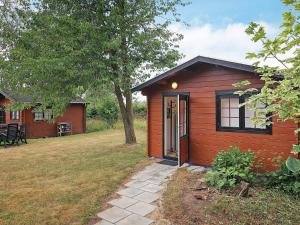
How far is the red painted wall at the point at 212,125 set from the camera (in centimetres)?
573

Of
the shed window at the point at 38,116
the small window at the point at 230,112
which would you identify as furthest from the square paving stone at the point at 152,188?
the shed window at the point at 38,116

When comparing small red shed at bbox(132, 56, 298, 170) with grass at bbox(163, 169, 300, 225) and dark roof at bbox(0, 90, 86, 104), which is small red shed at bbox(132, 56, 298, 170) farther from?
dark roof at bbox(0, 90, 86, 104)

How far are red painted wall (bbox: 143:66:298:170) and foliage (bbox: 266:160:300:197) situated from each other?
0.93 meters

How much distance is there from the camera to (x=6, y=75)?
29.4 ft

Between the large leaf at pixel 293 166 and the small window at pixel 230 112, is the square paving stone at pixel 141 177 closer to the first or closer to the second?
the small window at pixel 230 112

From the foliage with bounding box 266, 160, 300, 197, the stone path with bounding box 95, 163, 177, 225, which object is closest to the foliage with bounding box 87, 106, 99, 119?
the stone path with bounding box 95, 163, 177, 225

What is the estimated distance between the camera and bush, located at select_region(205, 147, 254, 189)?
4898mm

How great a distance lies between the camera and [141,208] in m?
4.33

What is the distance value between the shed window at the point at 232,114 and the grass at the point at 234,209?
188 cm

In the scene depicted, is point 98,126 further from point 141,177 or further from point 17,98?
point 141,177

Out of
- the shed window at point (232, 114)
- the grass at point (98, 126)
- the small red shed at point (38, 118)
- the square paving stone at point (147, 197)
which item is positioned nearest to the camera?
the square paving stone at point (147, 197)

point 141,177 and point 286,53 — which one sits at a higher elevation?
point 286,53

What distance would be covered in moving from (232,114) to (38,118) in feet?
44.4

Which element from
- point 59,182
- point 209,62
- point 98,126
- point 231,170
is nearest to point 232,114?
point 209,62
